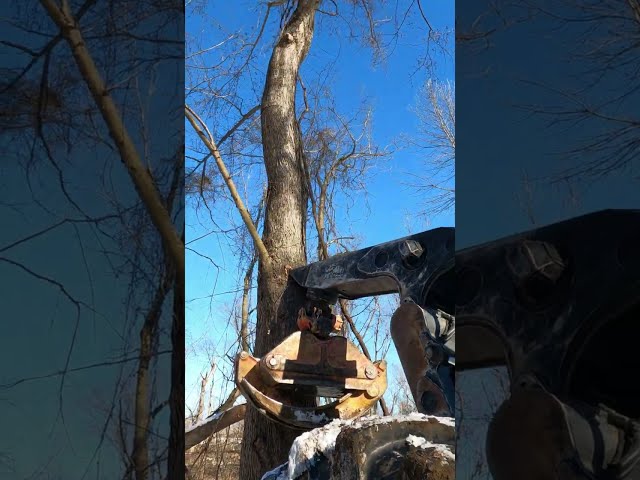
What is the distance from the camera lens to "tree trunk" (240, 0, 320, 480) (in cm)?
420

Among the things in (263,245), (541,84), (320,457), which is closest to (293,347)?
(320,457)

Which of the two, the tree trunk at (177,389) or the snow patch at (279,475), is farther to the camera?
the snow patch at (279,475)

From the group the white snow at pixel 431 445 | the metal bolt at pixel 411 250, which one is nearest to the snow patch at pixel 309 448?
the white snow at pixel 431 445

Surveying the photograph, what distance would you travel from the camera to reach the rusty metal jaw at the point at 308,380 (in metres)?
3.33

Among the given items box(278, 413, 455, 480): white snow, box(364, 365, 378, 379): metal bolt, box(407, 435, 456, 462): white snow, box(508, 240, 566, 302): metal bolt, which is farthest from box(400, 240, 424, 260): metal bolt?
box(508, 240, 566, 302): metal bolt

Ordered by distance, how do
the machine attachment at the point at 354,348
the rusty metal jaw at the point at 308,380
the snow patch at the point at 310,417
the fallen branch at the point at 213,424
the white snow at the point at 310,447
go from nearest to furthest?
1. the white snow at the point at 310,447
2. the machine attachment at the point at 354,348
3. the rusty metal jaw at the point at 308,380
4. the snow patch at the point at 310,417
5. the fallen branch at the point at 213,424

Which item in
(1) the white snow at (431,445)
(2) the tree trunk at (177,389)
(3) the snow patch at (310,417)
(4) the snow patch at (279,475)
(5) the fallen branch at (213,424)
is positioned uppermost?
(2) the tree trunk at (177,389)

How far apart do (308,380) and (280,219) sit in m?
1.67

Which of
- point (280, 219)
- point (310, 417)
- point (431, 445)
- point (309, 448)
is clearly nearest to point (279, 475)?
point (309, 448)

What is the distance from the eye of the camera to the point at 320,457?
2.25 meters

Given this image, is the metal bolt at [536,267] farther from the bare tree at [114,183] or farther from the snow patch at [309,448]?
the snow patch at [309,448]

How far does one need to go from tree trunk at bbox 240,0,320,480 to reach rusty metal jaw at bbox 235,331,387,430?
121mm

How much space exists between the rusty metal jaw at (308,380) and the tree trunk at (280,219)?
0.12 m

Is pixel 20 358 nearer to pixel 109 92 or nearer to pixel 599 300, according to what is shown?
pixel 109 92
